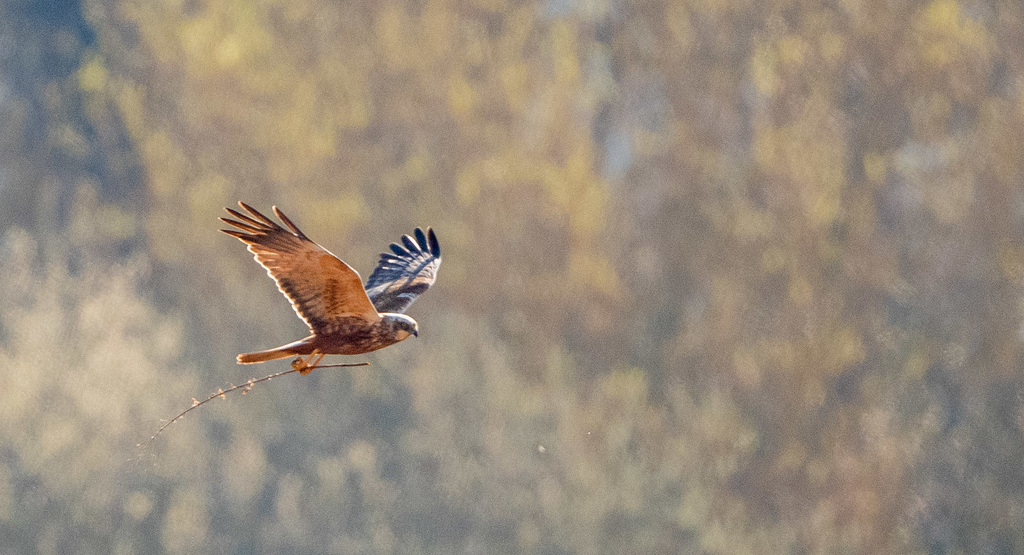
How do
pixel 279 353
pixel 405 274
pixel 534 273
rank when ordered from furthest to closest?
pixel 534 273 → pixel 405 274 → pixel 279 353

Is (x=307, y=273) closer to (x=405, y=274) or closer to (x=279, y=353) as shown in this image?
(x=279, y=353)

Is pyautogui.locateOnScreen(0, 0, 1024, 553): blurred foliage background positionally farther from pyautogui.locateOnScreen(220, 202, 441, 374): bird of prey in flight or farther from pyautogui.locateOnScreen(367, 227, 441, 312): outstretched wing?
pyautogui.locateOnScreen(220, 202, 441, 374): bird of prey in flight

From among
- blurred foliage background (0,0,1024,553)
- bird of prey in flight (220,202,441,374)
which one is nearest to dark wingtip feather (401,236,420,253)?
bird of prey in flight (220,202,441,374)

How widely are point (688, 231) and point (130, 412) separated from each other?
775 cm

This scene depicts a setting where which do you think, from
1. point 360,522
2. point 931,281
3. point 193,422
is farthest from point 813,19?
point 193,422

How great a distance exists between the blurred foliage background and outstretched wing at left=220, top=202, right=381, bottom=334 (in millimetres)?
9578

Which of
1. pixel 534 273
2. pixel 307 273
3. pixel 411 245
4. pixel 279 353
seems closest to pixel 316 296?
pixel 307 273

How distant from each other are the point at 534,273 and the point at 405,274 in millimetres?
9785

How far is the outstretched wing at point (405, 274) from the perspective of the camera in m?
5.66

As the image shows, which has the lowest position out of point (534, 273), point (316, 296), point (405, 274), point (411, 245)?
point (316, 296)

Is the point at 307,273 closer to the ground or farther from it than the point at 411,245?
closer to the ground

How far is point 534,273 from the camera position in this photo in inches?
624

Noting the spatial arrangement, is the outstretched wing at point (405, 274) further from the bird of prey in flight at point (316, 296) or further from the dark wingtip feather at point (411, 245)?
the bird of prey in flight at point (316, 296)

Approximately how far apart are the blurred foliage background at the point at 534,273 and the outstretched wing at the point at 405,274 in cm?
829
